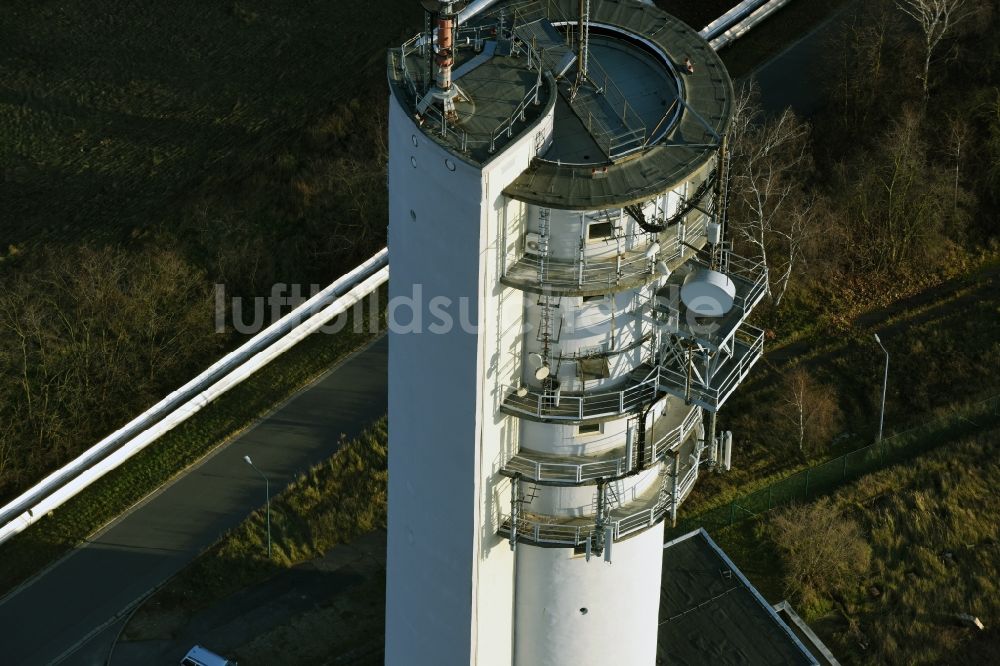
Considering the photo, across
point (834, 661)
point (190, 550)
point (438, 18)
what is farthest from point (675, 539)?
point (438, 18)

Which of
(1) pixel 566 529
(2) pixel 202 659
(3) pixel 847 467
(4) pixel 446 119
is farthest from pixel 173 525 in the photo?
(4) pixel 446 119

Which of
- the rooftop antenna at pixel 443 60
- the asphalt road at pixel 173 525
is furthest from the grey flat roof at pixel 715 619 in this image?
the rooftop antenna at pixel 443 60

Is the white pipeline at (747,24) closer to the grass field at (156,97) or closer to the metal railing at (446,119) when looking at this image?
the grass field at (156,97)

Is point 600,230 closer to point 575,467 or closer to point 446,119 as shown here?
point 446,119

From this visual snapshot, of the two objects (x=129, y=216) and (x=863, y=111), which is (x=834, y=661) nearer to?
(x=863, y=111)

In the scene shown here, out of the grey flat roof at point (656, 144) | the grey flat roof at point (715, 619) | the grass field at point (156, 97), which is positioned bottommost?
the grey flat roof at point (715, 619)

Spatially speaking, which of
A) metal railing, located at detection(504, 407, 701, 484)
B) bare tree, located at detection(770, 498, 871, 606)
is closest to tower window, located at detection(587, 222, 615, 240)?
metal railing, located at detection(504, 407, 701, 484)
